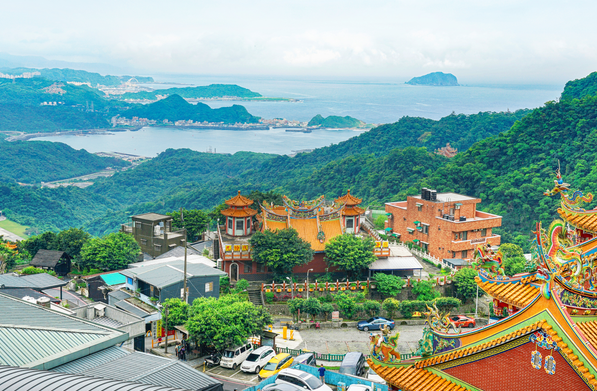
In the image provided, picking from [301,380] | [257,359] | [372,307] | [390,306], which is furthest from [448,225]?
[301,380]

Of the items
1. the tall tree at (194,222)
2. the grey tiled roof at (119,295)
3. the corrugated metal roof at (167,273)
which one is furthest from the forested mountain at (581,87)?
the grey tiled roof at (119,295)

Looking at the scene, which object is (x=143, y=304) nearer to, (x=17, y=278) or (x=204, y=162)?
(x=17, y=278)

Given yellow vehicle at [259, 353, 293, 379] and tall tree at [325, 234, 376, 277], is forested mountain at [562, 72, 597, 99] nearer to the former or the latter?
tall tree at [325, 234, 376, 277]

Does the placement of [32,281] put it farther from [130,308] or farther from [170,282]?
[170,282]

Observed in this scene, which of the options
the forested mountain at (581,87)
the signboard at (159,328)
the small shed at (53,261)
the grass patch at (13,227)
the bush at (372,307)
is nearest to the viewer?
the signboard at (159,328)

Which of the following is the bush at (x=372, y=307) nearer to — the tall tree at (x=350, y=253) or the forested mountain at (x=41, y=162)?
the tall tree at (x=350, y=253)
